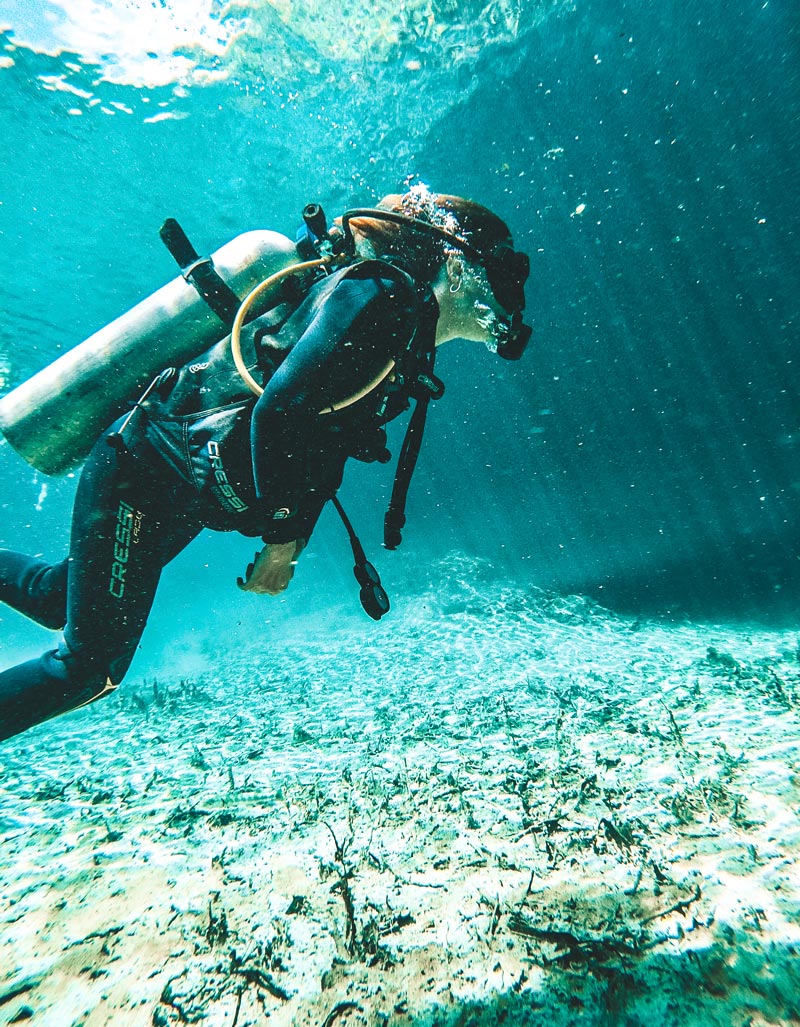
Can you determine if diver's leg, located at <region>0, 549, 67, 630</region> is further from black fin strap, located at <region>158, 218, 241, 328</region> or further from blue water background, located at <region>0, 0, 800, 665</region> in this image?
blue water background, located at <region>0, 0, 800, 665</region>

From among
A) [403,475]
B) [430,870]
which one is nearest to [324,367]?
[403,475]

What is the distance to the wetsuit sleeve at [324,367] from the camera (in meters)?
1.68

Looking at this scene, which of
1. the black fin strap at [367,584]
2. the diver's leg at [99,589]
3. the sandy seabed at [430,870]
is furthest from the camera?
the black fin strap at [367,584]

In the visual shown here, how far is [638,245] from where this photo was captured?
615 inches

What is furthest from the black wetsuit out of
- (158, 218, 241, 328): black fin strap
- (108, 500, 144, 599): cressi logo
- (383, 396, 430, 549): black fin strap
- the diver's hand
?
the diver's hand

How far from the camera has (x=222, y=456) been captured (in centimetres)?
191

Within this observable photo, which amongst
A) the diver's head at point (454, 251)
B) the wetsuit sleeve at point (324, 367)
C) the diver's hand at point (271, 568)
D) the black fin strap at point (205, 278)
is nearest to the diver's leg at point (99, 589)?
the diver's hand at point (271, 568)

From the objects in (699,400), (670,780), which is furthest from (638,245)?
(670,780)

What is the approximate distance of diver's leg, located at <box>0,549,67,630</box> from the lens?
91.7 inches

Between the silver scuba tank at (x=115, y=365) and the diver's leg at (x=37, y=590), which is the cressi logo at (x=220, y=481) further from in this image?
the diver's leg at (x=37, y=590)

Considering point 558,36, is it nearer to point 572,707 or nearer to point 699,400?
point 699,400

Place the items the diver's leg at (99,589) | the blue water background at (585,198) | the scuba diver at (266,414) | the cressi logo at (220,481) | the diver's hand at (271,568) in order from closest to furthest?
the scuba diver at (266,414)
the cressi logo at (220,481)
the diver's leg at (99,589)
the diver's hand at (271,568)
the blue water background at (585,198)

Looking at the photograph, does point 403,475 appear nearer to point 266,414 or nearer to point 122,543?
point 266,414

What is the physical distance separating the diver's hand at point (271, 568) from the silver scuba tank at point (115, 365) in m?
1.15
